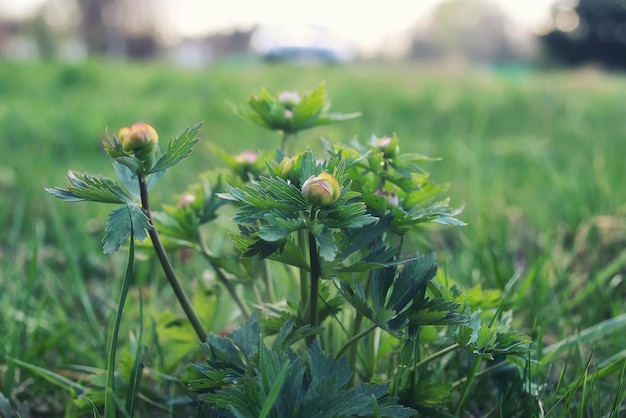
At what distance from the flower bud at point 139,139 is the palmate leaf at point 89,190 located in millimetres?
58

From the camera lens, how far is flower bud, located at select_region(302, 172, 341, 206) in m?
0.65

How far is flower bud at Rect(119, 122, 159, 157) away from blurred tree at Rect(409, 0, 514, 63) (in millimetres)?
37076

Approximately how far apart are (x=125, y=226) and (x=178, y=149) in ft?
0.37

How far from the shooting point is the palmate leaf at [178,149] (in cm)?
74

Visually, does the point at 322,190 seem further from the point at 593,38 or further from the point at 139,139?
the point at 593,38

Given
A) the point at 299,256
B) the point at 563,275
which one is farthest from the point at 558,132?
the point at 299,256

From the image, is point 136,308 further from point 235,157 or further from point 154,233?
point 154,233

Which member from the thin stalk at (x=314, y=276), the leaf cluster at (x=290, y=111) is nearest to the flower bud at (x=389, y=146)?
the leaf cluster at (x=290, y=111)

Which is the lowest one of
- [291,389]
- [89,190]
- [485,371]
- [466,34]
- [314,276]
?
[466,34]

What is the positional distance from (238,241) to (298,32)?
745 inches

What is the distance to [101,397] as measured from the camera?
922mm

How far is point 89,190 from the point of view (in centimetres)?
73

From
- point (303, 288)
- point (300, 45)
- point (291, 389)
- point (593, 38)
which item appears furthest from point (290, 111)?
point (593, 38)

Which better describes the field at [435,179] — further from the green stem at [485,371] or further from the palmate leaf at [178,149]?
the palmate leaf at [178,149]
